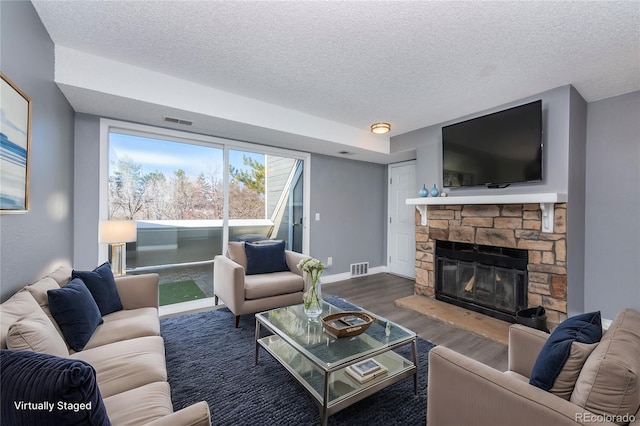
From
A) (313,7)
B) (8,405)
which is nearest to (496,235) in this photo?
(313,7)

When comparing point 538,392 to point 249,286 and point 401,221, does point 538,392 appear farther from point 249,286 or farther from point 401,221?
point 401,221

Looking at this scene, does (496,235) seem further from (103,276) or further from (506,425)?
(103,276)

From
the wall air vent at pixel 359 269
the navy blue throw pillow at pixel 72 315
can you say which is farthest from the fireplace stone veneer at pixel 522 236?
the navy blue throw pillow at pixel 72 315

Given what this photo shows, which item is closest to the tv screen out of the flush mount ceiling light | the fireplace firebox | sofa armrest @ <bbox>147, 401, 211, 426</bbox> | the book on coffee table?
the flush mount ceiling light

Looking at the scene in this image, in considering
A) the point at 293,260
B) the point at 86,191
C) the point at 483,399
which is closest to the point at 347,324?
the point at 483,399

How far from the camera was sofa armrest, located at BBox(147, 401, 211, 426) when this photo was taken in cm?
92

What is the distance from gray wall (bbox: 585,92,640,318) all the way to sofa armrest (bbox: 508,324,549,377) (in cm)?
234

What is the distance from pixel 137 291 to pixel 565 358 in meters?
2.76

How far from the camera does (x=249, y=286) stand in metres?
2.88

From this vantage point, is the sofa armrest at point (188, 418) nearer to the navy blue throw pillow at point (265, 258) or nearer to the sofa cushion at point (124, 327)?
the sofa cushion at point (124, 327)

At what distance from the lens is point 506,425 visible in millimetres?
1019

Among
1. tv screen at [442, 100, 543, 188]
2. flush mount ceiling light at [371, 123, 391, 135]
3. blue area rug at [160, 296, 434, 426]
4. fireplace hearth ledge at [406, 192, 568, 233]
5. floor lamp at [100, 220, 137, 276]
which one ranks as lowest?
blue area rug at [160, 296, 434, 426]

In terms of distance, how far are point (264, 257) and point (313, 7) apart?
2.57 meters

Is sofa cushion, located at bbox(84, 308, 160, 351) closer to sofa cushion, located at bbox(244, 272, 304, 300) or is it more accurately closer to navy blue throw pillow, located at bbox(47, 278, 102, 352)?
navy blue throw pillow, located at bbox(47, 278, 102, 352)
